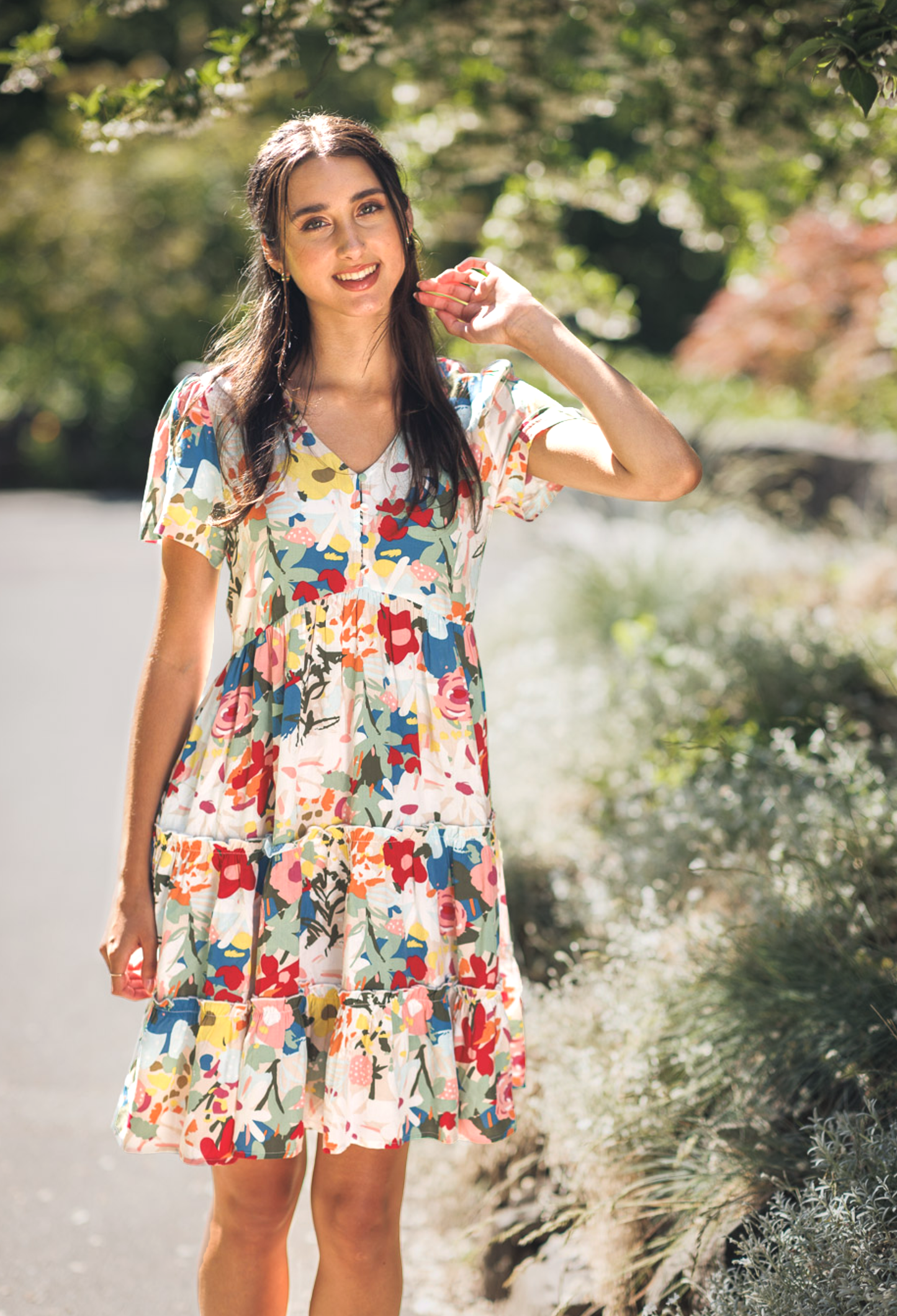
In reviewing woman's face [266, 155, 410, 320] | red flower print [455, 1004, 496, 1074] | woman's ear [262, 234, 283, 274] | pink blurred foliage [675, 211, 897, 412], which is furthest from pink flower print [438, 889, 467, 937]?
pink blurred foliage [675, 211, 897, 412]

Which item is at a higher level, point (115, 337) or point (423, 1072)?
point (115, 337)

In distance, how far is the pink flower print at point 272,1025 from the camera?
1785 mm

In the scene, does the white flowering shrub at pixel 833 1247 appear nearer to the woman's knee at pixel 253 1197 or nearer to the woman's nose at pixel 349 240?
the woman's knee at pixel 253 1197

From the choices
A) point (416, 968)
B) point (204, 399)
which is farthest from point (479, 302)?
point (416, 968)

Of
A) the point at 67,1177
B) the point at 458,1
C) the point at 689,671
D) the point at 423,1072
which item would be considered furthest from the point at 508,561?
the point at 423,1072

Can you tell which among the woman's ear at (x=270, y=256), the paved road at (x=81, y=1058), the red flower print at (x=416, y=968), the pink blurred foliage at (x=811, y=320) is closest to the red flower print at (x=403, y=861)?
the red flower print at (x=416, y=968)

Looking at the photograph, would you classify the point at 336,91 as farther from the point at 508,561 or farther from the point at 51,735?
the point at 51,735

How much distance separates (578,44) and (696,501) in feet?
9.86

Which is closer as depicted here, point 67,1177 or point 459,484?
point 459,484

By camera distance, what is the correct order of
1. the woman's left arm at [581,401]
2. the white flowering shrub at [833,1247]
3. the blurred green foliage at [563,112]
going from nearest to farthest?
the white flowering shrub at [833,1247] < the woman's left arm at [581,401] < the blurred green foliage at [563,112]

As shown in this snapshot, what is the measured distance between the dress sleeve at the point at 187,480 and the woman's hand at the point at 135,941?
0.54 m

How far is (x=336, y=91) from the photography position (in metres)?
16.8

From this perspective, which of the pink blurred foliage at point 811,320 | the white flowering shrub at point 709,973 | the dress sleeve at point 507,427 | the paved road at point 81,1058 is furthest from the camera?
the pink blurred foliage at point 811,320

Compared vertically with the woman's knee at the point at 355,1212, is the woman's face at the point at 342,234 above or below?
above
